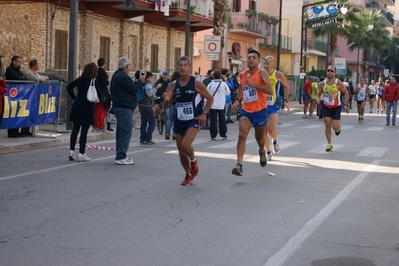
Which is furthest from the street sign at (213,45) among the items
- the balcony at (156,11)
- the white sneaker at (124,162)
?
the white sneaker at (124,162)

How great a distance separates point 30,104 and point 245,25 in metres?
34.5

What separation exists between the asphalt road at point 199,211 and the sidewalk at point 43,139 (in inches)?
18.3

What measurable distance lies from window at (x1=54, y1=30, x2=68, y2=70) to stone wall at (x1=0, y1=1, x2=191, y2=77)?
0.24 metres

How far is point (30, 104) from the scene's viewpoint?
1720cm

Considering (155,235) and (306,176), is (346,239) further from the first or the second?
(306,176)

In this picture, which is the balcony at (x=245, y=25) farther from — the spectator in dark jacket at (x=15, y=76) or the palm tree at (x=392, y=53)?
the palm tree at (x=392, y=53)

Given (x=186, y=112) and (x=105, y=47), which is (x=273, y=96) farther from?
(x=105, y=47)

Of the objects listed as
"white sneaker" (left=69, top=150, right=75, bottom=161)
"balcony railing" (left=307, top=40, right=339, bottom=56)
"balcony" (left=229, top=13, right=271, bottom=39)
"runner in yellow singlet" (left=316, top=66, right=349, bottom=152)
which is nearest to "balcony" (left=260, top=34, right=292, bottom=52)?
"balcony" (left=229, top=13, right=271, bottom=39)

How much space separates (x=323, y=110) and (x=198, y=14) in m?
22.6

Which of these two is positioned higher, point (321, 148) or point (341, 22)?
point (341, 22)

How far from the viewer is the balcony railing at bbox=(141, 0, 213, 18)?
119ft

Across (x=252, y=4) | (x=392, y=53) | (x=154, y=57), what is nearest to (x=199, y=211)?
(x=154, y=57)

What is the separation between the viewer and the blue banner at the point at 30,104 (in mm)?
16281

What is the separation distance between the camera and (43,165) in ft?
43.3
